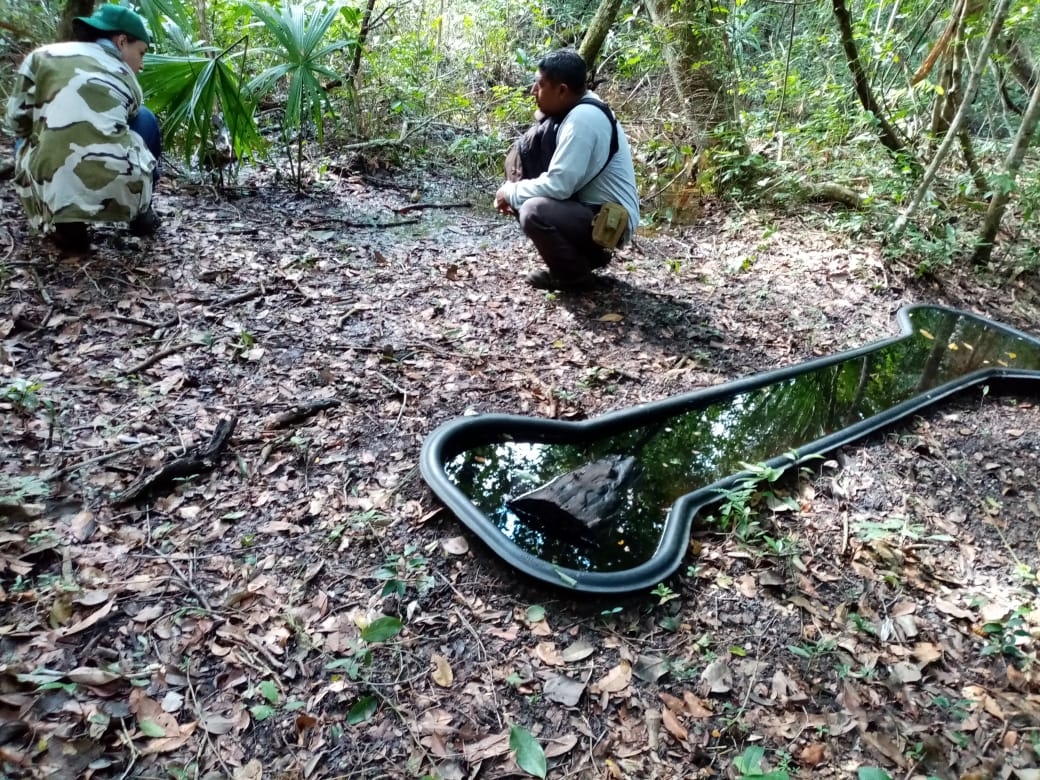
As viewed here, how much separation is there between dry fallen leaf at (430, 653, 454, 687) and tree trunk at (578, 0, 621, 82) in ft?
17.8

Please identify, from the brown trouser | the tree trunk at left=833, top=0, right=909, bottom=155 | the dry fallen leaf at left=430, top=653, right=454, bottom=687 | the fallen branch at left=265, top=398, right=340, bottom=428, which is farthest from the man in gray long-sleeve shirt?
the dry fallen leaf at left=430, top=653, right=454, bottom=687

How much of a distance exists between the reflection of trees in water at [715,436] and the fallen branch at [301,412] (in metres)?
0.61

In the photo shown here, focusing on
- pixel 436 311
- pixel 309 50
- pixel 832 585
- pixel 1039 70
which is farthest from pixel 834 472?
pixel 1039 70

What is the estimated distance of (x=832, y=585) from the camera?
7.23 feet

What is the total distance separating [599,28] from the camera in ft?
18.8

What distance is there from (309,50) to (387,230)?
48.5 inches

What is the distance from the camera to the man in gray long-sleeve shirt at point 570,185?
3428 millimetres

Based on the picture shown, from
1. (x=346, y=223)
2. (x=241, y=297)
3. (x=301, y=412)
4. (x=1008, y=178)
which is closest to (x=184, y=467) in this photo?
(x=301, y=412)

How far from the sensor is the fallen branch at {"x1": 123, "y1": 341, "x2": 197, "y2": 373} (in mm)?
2781

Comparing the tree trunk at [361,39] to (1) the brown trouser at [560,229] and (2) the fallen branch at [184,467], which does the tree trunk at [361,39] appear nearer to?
(1) the brown trouser at [560,229]

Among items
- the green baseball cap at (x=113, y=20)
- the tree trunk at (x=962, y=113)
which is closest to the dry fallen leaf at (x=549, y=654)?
the green baseball cap at (x=113, y=20)

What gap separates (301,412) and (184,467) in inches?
19.8

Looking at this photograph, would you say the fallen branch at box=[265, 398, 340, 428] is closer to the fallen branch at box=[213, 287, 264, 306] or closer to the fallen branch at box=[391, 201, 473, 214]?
the fallen branch at box=[213, 287, 264, 306]

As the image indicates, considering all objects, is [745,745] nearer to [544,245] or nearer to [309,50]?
[544,245]
